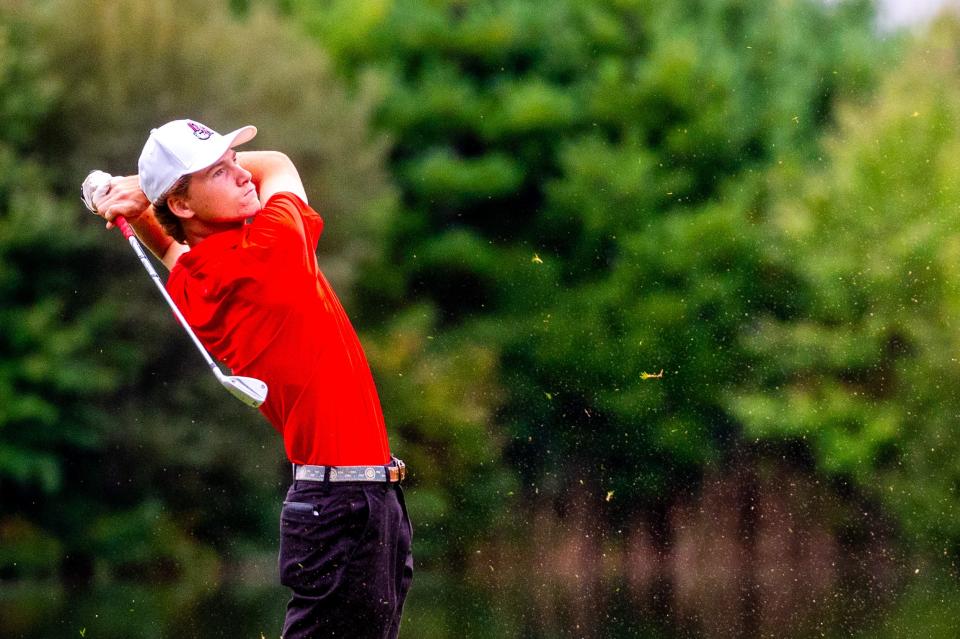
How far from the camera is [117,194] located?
5305mm

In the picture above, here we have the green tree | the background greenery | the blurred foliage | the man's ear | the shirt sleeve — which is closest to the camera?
the shirt sleeve

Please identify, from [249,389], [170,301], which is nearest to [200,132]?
[170,301]

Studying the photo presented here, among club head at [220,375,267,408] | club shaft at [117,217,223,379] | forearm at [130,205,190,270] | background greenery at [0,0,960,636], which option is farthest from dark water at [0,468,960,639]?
club head at [220,375,267,408]

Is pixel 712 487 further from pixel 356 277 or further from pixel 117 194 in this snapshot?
pixel 117 194

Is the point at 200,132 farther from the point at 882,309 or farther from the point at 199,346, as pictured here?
the point at 882,309

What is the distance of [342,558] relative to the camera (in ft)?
16.6

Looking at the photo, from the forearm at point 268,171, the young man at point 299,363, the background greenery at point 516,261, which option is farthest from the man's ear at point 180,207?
the background greenery at point 516,261

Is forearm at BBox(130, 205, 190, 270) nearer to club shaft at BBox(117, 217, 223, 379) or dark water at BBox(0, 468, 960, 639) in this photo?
club shaft at BBox(117, 217, 223, 379)

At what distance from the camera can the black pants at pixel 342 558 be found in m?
→ 5.04

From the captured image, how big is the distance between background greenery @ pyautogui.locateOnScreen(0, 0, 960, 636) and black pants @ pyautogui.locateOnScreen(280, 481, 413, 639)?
2142 centimetres

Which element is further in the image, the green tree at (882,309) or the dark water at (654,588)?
the green tree at (882,309)

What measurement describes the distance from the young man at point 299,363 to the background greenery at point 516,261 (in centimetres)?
2130

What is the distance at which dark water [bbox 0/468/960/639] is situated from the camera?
1552 centimetres

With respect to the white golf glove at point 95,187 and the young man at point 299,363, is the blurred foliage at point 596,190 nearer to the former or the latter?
the white golf glove at point 95,187
